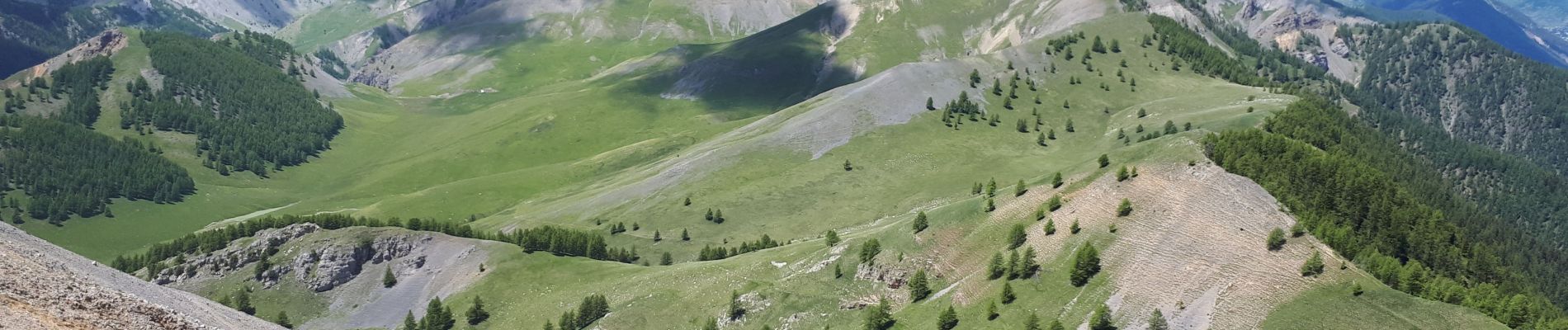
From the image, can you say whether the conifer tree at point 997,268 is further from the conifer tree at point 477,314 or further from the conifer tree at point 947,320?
the conifer tree at point 477,314

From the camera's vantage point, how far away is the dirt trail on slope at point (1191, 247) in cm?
8850

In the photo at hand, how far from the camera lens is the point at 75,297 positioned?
193ft

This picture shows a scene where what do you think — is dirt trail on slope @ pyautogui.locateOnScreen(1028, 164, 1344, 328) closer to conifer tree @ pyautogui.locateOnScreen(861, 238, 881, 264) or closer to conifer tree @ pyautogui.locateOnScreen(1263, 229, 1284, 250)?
conifer tree @ pyautogui.locateOnScreen(1263, 229, 1284, 250)

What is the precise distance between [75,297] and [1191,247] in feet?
288

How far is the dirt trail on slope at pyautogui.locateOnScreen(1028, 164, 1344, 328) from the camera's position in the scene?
290 feet

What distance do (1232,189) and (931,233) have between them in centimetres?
3356

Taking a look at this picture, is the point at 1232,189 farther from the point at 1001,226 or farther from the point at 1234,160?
the point at 1001,226

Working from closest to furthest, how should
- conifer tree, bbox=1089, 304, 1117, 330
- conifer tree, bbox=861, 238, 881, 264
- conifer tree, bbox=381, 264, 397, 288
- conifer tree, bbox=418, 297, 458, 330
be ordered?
conifer tree, bbox=1089, 304, 1117, 330 → conifer tree, bbox=861, 238, 881, 264 → conifer tree, bbox=418, 297, 458, 330 → conifer tree, bbox=381, 264, 397, 288

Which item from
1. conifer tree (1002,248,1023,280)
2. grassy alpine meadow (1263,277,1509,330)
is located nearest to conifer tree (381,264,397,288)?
conifer tree (1002,248,1023,280)

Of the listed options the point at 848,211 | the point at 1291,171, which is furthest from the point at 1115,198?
the point at 848,211

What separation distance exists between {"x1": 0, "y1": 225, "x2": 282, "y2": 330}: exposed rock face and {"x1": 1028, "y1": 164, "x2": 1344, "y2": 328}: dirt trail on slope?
73869 millimetres

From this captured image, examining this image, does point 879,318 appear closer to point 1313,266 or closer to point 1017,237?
point 1017,237

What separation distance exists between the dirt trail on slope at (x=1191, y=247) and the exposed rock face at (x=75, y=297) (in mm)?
73869

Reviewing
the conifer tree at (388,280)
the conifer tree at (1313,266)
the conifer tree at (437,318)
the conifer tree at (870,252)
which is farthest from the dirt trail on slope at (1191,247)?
the conifer tree at (388,280)
